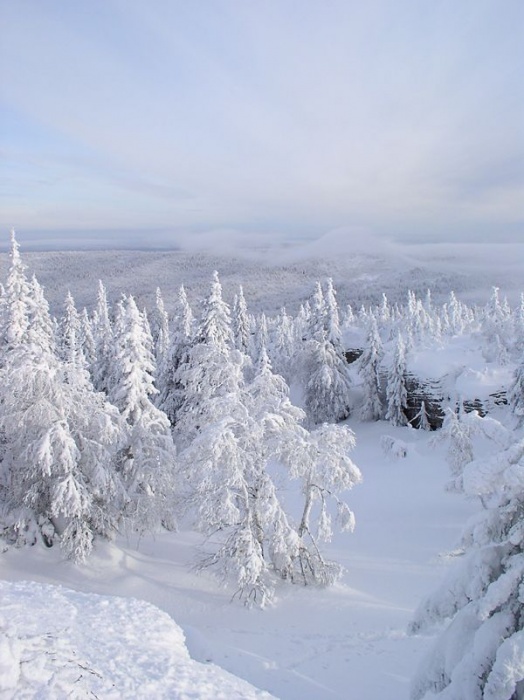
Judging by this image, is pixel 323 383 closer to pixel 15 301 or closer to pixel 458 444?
pixel 458 444

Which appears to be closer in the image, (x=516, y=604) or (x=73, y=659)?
(x=516, y=604)

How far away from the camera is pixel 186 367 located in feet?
93.4

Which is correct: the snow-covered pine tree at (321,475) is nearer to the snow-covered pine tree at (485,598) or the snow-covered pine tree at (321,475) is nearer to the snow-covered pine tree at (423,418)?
the snow-covered pine tree at (485,598)

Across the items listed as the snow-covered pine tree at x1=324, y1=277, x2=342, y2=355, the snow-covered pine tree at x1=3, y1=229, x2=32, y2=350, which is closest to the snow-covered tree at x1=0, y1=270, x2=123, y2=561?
the snow-covered pine tree at x1=3, y1=229, x2=32, y2=350

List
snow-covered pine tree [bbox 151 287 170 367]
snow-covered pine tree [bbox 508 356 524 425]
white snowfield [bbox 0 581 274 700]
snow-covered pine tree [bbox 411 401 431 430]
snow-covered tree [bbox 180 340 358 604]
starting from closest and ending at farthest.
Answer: white snowfield [bbox 0 581 274 700], snow-covered tree [bbox 180 340 358 604], snow-covered pine tree [bbox 508 356 524 425], snow-covered pine tree [bbox 411 401 431 430], snow-covered pine tree [bbox 151 287 170 367]

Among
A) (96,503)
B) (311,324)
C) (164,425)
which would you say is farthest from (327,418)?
(96,503)

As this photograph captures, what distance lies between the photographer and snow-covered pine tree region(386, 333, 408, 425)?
4147cm

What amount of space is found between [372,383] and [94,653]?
37771 mm

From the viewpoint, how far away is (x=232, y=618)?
621 inches

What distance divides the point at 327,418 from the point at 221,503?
28.3 m

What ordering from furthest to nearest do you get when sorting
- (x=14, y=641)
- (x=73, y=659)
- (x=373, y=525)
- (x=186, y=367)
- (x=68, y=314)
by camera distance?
(x=68, y=314)
(x=186, y=367)
(x=373, y=525)
(x=73, y=659)
(x=14, y=641)

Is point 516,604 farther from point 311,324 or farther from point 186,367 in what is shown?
point 311,324

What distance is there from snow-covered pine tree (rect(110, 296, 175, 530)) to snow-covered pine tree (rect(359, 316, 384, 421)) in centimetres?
2649

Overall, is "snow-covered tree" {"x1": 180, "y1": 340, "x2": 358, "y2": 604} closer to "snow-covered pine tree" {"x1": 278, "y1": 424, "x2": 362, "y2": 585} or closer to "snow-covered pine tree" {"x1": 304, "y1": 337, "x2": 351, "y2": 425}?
"snow-covered pine tree" {"x1": 278, "y1": 424, "x2": 362, "y2": 585}
